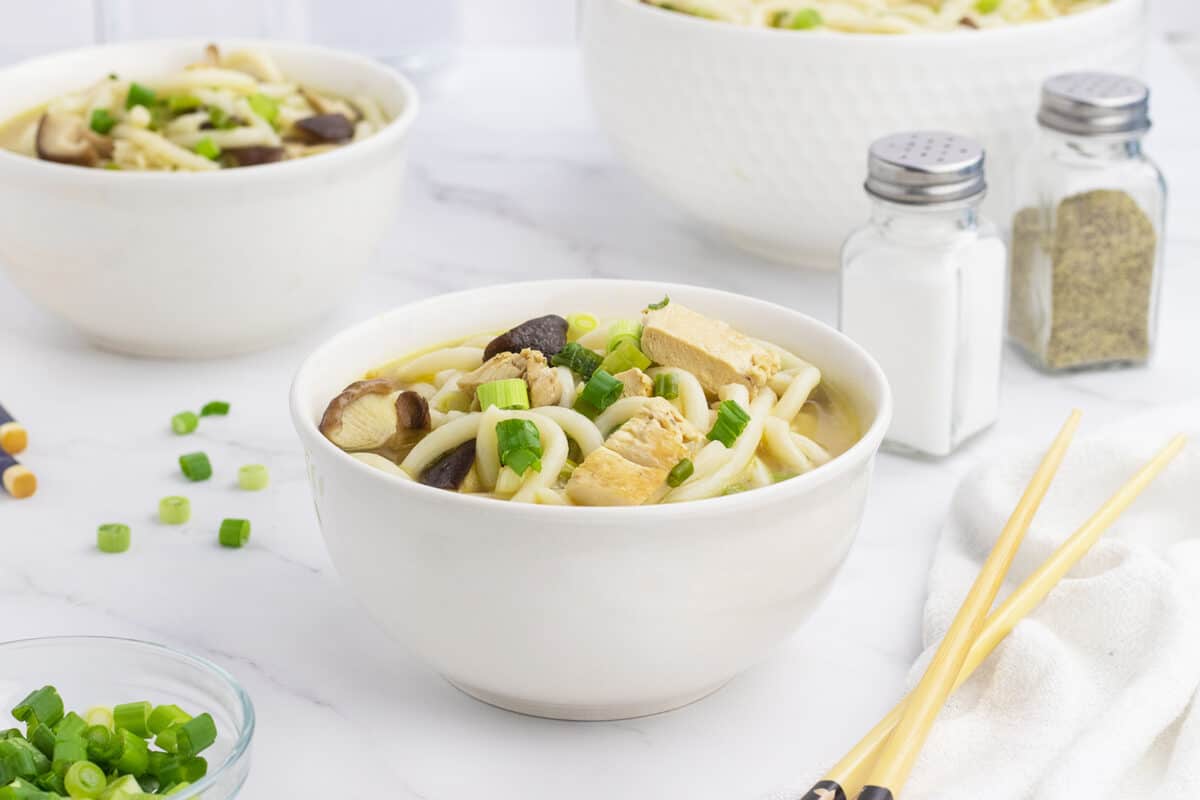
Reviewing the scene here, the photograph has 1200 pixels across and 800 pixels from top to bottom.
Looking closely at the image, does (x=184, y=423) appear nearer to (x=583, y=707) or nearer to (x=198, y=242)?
(x=198, y=242)

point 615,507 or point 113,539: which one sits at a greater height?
point 615,507

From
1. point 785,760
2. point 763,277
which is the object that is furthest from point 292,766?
point 763,277

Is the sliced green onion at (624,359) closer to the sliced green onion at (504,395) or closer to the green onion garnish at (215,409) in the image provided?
the sliced green onion at (504,395)

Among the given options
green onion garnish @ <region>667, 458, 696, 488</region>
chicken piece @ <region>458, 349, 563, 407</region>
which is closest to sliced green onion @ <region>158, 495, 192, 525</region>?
chicken piece @ <region>458, 349, 563, 407</region>

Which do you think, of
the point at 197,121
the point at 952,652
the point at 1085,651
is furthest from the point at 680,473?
the point at 197,121

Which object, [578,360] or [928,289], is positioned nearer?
[578,360]
